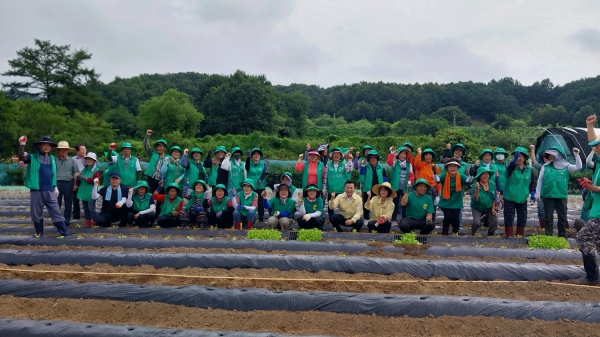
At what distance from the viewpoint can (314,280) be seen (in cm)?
517

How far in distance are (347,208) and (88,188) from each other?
5105mm

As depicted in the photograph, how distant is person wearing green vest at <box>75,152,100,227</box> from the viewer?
8695 mm

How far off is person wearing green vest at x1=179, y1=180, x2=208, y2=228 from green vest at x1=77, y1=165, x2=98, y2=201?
1.96 m

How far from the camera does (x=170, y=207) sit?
27.9ft

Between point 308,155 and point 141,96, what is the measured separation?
51985 millimetres

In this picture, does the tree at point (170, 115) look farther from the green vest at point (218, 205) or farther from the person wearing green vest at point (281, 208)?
the person wearing green vest at point (281, 208)

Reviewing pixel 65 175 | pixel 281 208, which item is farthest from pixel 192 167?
pixel 65 175

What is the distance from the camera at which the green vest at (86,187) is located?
870 centimetres

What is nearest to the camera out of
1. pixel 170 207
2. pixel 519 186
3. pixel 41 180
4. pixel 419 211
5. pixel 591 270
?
pixel 591 270

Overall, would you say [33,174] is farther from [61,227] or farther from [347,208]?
[347,208]

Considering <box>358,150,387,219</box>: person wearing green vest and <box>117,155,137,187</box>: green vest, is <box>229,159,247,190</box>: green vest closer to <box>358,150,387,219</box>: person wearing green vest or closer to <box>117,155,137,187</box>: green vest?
<box>117,155,137,187</box>: green vest

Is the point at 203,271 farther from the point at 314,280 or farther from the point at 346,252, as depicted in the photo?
the point at 346,252

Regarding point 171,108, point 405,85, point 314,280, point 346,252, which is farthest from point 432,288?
point 405,85

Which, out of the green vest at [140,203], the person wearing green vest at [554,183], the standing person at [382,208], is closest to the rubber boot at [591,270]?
the person wearing green vest at [554,183]
